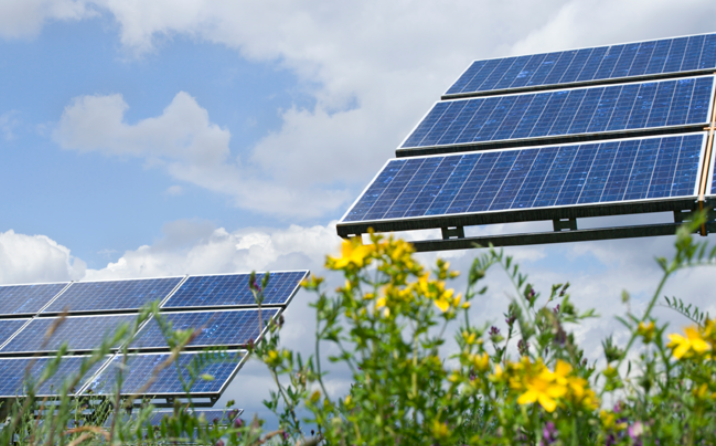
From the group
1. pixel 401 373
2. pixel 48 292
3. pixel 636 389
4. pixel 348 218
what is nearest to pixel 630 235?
pixel 348 218

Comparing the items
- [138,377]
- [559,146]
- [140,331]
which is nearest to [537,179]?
[559,146]

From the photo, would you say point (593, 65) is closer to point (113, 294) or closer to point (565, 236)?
point (565, 236)

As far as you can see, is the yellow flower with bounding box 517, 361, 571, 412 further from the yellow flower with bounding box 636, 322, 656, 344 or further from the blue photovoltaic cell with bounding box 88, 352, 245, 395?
the blue photovoltaic cell with bounding box 88, 352, 245, 395

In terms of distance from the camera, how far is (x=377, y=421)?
1676 millimetres

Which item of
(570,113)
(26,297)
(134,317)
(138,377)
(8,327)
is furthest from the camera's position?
(26,297)

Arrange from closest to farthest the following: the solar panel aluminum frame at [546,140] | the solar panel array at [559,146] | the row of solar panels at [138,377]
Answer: the solar panel array at [559,146]
the solar panel aluminum frame at [546,140]
the row of solar panels at [138,377]

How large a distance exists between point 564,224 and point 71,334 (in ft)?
31.3

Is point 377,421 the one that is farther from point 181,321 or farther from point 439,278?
point 181,321

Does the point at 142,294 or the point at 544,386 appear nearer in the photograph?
the point at 544,386

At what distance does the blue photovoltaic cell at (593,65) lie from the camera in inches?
428

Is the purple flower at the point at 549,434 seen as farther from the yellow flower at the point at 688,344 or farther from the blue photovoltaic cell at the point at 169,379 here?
the blue photovoltaic cell at the point at 169,379

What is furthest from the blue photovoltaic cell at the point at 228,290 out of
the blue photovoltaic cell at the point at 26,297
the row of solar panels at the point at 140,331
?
the blue photovoltaic cell at the point at 26,297

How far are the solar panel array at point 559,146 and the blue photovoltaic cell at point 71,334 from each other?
6.33 meters

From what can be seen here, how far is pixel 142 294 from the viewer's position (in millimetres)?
12984
